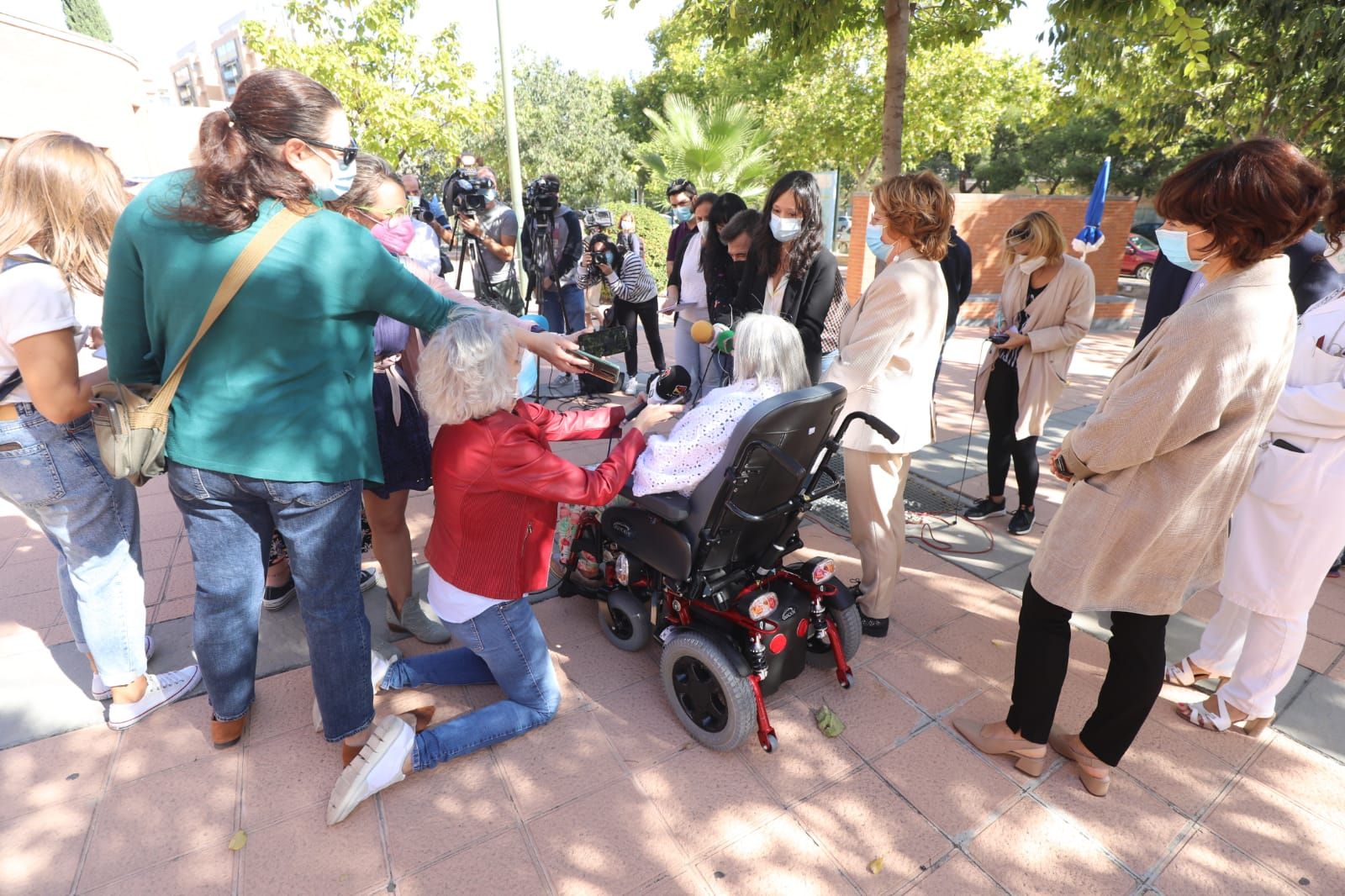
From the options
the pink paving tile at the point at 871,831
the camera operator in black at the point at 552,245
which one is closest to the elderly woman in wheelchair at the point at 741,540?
the pink paving tile at the point at 871,831

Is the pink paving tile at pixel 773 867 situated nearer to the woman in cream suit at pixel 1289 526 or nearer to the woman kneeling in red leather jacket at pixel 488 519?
the woman kneeling in red leather jacket at pixel 488 519

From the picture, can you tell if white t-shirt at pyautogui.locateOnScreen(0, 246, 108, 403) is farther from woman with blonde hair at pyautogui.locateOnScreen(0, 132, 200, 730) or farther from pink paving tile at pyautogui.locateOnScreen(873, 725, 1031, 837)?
Answer: pink paving tile at pyautogui.locateOnScreen(873, 725, 1031, 837)

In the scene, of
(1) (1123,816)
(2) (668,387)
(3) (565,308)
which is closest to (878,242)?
(2) (668,387)

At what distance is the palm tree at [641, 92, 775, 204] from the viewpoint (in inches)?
511

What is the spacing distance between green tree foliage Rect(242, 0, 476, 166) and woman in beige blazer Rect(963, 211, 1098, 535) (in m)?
11.8

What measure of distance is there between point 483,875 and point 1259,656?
2.70 m

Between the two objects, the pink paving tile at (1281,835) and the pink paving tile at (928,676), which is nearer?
the pink paving tile at (1281,835)

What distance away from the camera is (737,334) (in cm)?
242

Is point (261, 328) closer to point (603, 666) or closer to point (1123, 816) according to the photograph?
point (603, 666)

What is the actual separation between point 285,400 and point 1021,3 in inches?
223

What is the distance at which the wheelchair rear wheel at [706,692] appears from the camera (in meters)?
2.23

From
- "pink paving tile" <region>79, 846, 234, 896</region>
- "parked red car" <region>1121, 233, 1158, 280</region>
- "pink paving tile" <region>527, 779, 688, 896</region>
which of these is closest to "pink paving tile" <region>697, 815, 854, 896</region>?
"pink paving tile" <region>527, 779, 688, 896</region>

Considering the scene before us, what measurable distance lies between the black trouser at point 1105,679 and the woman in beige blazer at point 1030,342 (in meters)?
1.91

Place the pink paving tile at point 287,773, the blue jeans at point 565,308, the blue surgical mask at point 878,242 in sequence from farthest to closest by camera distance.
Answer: the blue jeans at point 565,308 → the blue surgical mask at point 878,242 → the pink paving tile at point 287,773
